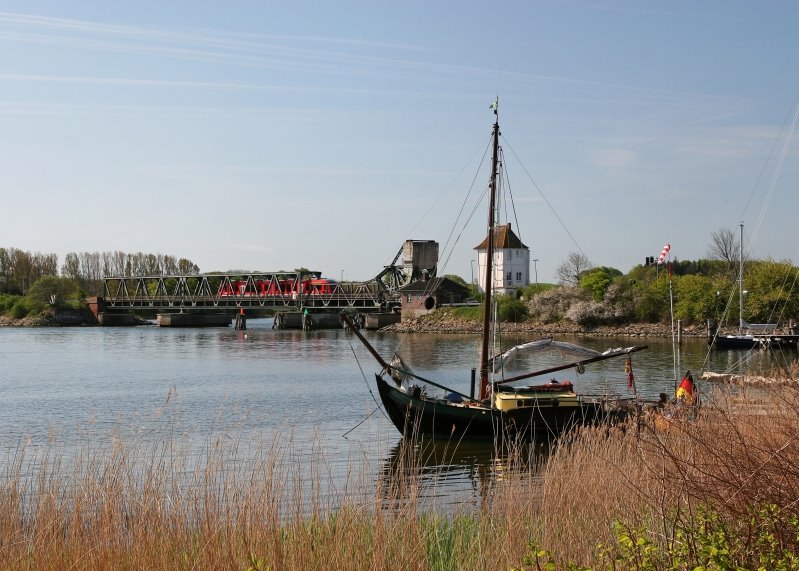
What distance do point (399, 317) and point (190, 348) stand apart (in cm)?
4296

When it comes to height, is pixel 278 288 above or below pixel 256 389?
above

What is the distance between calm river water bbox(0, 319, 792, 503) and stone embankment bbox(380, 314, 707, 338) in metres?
5.52

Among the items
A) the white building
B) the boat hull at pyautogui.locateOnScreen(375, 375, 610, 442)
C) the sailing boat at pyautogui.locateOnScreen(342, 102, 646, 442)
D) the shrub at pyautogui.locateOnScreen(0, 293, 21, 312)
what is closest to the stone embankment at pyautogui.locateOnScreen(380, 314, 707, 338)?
the white building

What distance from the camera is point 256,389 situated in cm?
4225

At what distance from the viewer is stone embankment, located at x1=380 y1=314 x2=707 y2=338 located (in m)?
86.9

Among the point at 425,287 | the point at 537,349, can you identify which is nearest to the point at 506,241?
the point at 425,287

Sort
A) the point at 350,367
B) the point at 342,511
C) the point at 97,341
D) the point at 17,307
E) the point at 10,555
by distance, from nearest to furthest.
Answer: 1. the point at 10,555
2. the point at 342,511
3. the point at 350,367
4. the point at 97,341
5. the point at 17,307

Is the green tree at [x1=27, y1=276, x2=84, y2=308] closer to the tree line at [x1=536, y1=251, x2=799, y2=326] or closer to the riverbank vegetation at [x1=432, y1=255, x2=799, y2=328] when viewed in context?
the riverbank vegetation at [x1=432, y1=255, x2=799, y2=328]

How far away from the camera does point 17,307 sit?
5300 inches

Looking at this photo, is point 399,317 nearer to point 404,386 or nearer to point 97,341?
point 97,341

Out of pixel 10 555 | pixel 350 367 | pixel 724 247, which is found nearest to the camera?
pixel 10 555

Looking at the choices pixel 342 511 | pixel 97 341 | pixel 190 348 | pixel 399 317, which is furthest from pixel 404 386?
pixel 399 317

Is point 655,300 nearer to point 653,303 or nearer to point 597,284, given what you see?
point 653,303

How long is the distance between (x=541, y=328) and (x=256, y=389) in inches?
2284
